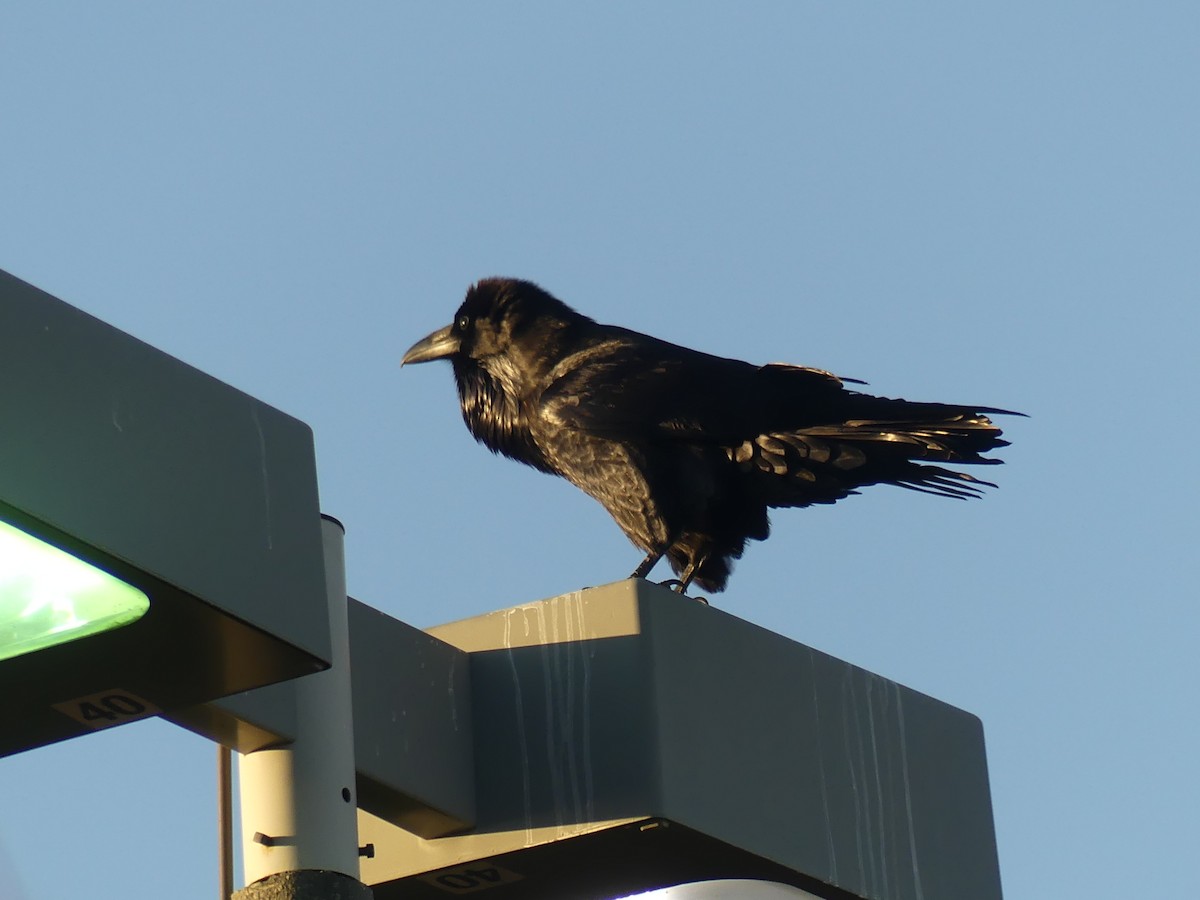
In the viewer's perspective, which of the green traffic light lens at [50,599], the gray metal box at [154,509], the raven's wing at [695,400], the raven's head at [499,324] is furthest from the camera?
the raven's head at [499,324]

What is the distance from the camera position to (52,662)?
187 cm

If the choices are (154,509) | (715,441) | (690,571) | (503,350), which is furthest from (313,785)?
(503,350)

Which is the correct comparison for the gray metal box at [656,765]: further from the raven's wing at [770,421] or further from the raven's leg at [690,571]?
the raven's leg at [690,571]

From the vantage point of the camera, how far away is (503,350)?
796 cm

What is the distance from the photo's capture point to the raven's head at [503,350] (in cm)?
770

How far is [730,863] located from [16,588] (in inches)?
76.5

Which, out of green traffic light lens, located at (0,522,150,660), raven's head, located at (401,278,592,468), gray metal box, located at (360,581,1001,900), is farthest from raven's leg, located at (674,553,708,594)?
green traffic light lens, located at (0,522,150,660)

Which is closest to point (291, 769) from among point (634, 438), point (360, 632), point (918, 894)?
point (360, 632)

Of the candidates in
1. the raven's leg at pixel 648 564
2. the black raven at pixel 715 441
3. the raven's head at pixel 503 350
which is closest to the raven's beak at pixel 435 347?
the raven's head at pixel 503 350

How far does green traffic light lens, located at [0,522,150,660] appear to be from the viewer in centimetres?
179

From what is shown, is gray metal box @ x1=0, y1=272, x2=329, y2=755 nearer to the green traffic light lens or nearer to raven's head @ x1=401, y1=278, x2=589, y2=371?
the green traffic light lens

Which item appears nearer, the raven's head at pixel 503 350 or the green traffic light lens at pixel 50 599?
the green traffic light lens at pixel 50 599

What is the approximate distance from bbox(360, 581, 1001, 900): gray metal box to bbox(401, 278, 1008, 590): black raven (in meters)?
→ 2.97

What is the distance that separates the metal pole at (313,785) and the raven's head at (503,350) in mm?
4886
